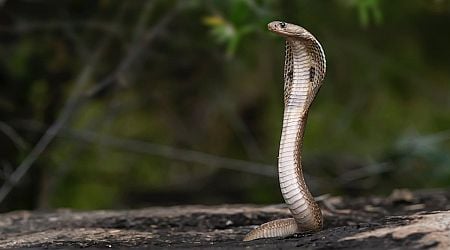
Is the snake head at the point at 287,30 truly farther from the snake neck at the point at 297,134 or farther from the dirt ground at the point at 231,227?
the dirt ground at the point at 231,227

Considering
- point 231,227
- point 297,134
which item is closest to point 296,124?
point 297,134

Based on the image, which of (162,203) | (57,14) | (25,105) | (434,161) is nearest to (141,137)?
(162,203)

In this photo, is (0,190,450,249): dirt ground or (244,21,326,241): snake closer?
(0,190,450,249): dirt ground

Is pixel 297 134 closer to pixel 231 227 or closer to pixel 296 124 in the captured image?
pixel 296 124

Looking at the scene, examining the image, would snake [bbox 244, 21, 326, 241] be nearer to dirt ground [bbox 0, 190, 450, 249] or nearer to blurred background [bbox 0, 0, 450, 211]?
dirt ground [bbox 0, 190, 450, 249]

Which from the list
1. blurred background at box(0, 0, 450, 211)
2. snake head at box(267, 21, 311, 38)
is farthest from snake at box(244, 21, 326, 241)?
blurred background at box(0, 0, 450, 211)

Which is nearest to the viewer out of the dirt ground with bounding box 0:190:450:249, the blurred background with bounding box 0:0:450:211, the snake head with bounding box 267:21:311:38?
the dirt ground with bounding box 0:190:450:249

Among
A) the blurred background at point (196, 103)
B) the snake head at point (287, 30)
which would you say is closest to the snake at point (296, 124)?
the snake head at point (287, 30)
